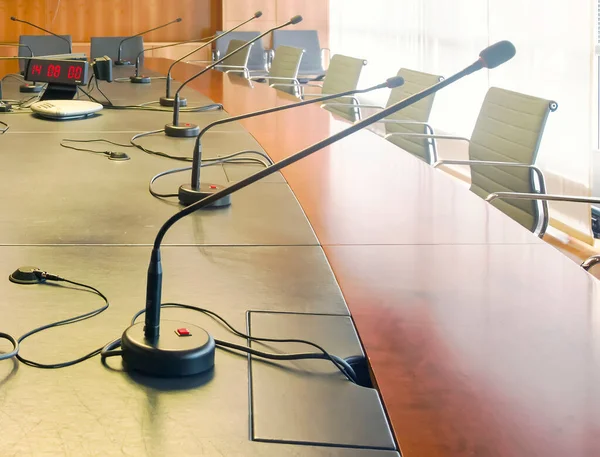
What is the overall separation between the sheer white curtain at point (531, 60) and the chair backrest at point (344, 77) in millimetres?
779

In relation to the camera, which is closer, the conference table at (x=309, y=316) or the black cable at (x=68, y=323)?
the conference table at (x=309, y=316)

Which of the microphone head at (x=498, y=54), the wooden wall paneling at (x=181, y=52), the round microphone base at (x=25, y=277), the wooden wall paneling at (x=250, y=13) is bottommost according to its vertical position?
the round microphone base at (x=25, y=277)

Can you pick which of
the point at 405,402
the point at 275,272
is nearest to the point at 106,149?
the point at 275,272

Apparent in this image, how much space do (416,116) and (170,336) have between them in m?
2.68

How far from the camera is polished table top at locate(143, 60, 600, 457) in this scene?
80cm

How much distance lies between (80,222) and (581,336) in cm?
92

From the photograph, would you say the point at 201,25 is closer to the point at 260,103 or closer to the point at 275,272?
the point at 260,103

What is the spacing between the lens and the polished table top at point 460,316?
80cm

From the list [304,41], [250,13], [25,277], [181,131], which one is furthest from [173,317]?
[250,13]

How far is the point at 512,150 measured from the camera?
2.49 metres

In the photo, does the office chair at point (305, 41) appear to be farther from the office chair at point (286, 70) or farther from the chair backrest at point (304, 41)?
the office chair at point (286, 70)

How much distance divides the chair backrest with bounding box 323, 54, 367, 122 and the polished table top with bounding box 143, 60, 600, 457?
89.2 inches

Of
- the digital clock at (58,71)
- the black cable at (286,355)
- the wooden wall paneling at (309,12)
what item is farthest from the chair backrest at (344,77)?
the wooden wall paneling at (309,12)

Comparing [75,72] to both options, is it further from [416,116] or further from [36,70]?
[416,116]
